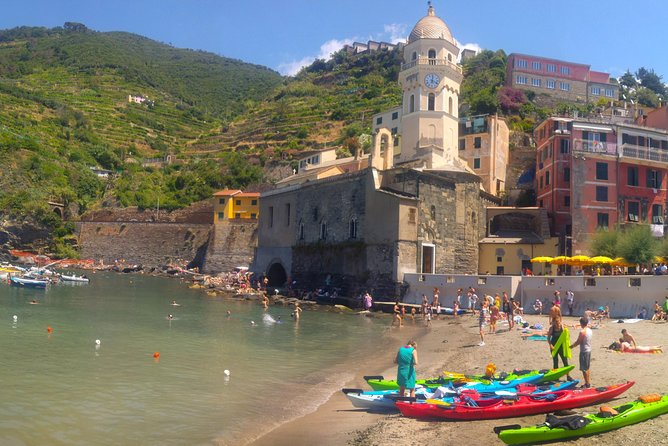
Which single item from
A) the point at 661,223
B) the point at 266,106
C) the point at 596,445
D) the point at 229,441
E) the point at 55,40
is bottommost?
the point at 229,441

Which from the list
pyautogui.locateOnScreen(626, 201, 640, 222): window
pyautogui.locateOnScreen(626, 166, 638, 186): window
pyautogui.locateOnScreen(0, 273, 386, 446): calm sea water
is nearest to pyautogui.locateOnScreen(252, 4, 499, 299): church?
pyautogui.locateOnScreen(0, 273, 386, 446): calm sea water

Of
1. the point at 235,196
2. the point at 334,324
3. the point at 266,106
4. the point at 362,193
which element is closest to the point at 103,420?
the point at 334,324

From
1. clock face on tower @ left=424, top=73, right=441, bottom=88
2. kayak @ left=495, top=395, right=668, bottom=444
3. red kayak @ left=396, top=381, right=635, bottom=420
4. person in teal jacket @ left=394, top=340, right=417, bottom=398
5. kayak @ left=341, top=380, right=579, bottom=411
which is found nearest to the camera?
kayak @ left=495, top=395, right=668, bottom=444

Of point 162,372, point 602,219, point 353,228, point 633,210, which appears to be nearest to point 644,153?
point 633,210

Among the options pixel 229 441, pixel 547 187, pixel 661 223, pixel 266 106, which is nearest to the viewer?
pixel 229 441

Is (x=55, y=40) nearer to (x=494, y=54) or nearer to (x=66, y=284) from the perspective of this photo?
(x=494, y=54)

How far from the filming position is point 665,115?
4172cm

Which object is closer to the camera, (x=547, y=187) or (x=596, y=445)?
(x=596, y=445)

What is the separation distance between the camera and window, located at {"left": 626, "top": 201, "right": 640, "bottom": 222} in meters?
36.4

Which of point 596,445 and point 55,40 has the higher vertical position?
point 55,40

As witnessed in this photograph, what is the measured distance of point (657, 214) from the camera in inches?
1462

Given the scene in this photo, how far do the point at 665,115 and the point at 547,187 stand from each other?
10087mm

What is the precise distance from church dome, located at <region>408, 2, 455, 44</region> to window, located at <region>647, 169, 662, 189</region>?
17.8 metres

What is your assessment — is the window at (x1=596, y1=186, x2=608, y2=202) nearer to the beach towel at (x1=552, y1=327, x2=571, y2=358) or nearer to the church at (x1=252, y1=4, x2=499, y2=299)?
the church at (x1=252, y1=4, x2=499, y2=299)
